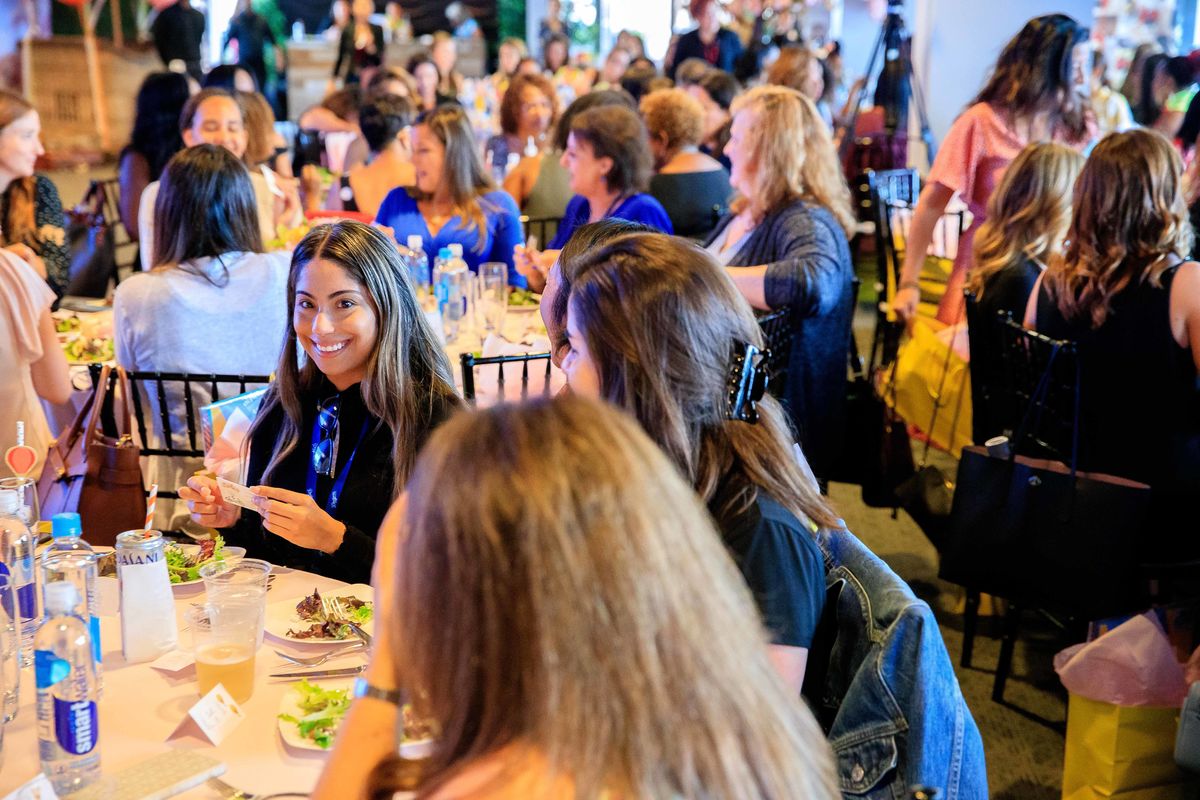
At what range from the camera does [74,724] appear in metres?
1.39

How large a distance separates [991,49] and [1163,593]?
4.79 meters

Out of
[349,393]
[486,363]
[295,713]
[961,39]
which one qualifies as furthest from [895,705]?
[961,39]

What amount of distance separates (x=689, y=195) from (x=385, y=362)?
125 inches

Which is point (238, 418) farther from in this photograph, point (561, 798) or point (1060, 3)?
point (1060, 3)

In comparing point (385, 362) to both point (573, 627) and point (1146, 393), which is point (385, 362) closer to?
point (573, 627)

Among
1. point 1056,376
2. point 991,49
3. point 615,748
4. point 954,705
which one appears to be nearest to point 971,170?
point 1056,376

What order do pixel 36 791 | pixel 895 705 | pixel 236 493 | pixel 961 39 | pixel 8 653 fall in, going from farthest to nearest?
pixel 961 39 < pixel 236 493 < pixel 8 653 < pixel 895 705 < pixel 36 791

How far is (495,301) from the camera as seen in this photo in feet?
12.8

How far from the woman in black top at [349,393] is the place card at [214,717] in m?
0.61

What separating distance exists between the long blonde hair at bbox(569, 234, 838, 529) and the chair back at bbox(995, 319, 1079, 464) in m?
1.50

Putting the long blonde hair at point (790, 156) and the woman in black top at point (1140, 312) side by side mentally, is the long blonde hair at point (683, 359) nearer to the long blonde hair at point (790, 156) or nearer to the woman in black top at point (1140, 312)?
the woman in black top at point (1140, 312)

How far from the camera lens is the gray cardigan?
11.9 feet

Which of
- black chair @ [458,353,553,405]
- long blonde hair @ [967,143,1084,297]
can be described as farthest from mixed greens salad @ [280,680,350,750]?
long blonde hair @ [967,143,1084,297]

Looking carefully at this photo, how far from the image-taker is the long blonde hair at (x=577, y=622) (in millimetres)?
917
